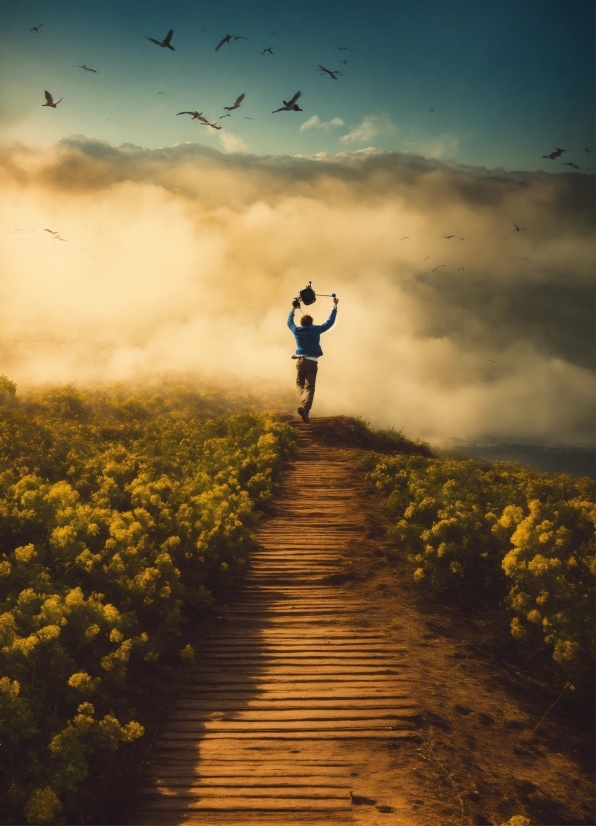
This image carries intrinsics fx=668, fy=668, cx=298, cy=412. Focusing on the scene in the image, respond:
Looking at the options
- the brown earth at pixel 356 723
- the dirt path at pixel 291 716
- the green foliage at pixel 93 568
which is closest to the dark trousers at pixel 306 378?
the green foliage at pixel 93 568

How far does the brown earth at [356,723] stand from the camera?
528 centimetres

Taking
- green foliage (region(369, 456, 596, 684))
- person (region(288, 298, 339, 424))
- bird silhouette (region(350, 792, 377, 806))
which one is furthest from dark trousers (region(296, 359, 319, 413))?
bird silhouette (region(350, 792, 377, 806))

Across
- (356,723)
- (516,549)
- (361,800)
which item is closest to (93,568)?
(356,723)

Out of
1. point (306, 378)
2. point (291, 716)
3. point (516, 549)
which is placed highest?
point (306, 378)

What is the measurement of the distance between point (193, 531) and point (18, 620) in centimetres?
366

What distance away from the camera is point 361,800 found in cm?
525

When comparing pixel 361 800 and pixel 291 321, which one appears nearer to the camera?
pixel 361 800

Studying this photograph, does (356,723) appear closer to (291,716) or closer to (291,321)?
(291,716)

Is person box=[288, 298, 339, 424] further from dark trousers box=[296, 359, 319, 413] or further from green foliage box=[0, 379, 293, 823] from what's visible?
green foliage box=[0, 379, 293, 823]

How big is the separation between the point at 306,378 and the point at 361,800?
1304cm

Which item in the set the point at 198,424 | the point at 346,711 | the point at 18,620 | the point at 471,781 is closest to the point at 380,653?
the point at 346,711

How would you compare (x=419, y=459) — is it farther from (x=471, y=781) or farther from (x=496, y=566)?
(x=471, y=781)

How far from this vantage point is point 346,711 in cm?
643

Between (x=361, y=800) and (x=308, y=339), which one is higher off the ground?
(x=308, y=339)
